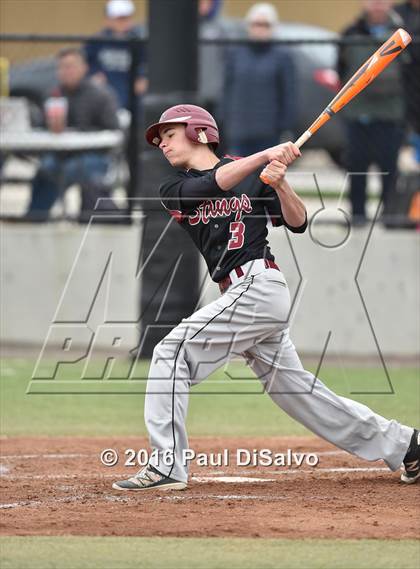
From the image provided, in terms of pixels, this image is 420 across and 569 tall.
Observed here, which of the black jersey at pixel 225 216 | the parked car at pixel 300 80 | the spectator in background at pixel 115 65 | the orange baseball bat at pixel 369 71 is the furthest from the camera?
the parked car at pixel 300 80

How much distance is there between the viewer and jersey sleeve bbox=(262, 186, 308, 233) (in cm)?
668

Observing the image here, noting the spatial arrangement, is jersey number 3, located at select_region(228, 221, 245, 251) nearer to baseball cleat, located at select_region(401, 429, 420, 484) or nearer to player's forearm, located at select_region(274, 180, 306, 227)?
player's forearm, located at select_region(274, 180, 306, 227)

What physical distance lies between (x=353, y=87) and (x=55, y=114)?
6.84 meters

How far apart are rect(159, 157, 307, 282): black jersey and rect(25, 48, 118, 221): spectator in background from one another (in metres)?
6.44

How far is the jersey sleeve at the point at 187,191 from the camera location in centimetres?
646

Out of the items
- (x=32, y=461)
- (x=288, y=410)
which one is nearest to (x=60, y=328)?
(x=32, y=461)

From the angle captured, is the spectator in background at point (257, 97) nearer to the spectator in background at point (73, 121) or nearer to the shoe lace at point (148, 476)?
the spectator in background at point (73, 121)

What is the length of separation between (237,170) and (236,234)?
1.54 ft

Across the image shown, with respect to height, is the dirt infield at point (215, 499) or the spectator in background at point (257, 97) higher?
the spectator in background at point (257, 97)

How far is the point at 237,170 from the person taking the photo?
627 centimetres

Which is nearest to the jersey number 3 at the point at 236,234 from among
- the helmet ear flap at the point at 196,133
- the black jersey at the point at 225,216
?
the black jersey at the point at 225,216

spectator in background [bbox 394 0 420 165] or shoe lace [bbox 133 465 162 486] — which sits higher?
spectator in background [bbox 394 0 420 165]

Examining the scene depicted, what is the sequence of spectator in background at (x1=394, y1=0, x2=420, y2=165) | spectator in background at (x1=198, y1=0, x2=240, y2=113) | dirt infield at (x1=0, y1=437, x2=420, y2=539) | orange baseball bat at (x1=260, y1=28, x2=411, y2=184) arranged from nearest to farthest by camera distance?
dirt infield at (x1=0, y1=437, x2=420, y2=539)
orange baseball bat at (x1=260, y1=28, x2=411, y2=184)
spectator in background at (x1=394, y1=0, x2=420, y2=165)
spectator in background at (x1=198, y1=0, x2=240, y2=113)

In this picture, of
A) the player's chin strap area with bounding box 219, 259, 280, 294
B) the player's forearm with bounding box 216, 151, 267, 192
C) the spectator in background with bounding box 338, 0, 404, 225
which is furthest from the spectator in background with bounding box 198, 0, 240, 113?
the player's forearm with bounding box 216, 151, 267, 192
